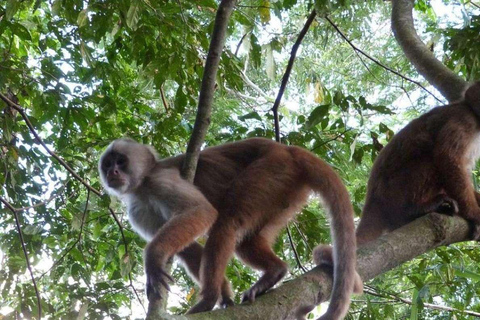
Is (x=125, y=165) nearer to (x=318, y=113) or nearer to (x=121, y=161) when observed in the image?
(x=121, y=161)

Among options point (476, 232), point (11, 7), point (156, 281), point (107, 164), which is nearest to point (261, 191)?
point (156, 281)

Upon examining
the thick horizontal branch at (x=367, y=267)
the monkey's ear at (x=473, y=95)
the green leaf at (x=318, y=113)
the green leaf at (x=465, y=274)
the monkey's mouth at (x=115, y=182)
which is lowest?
the green leaf at (x=465, y=274)

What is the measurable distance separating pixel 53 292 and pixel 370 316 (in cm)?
351

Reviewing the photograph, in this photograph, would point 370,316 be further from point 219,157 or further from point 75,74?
point 75,74

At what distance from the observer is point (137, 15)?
5438 millimetres

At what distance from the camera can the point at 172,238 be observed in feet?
15.3

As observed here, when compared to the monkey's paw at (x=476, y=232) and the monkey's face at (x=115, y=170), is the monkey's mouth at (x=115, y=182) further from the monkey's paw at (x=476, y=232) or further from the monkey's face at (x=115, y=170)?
the monkey's paw at (x=476, y=232)

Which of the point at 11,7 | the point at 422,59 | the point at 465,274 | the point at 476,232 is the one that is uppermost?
the point at 11,7

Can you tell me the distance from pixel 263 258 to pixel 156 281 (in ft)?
5.10

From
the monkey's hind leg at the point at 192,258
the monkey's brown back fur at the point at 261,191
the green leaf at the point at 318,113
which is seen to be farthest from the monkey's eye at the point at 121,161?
the green leaf at the point at 318,113

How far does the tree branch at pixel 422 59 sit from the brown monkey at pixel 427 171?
16cm

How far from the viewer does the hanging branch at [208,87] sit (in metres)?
4.64

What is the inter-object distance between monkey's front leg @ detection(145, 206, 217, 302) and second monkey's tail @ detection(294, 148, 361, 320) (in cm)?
96

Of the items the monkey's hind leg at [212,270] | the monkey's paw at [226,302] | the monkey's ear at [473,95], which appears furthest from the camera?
the monkey's ear at [473,95]
